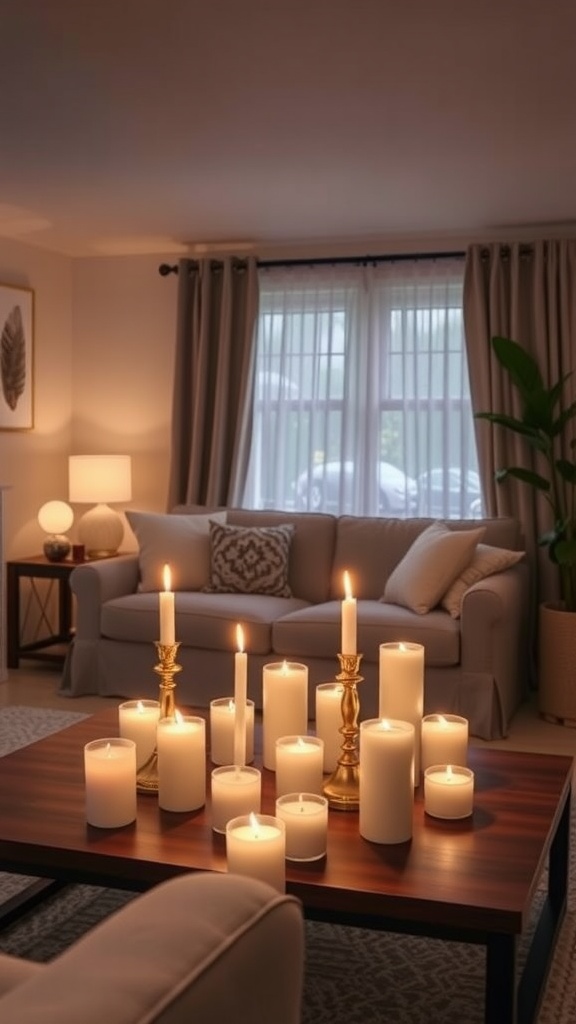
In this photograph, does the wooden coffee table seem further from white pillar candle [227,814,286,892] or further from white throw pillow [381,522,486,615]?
white throw pillow [381,522,486,615]

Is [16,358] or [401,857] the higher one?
[16,358]

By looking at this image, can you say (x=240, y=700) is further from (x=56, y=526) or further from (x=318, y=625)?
(x=56, y=526)

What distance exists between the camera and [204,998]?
0.84m

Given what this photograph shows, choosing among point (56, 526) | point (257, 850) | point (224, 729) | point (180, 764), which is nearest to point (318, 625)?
point (56, 526)

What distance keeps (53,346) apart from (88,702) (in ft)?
7.52

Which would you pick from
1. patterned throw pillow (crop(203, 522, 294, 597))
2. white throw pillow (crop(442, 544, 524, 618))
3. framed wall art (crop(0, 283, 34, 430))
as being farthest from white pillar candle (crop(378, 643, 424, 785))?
framed wall art (crop(0, 283, 34, 430))

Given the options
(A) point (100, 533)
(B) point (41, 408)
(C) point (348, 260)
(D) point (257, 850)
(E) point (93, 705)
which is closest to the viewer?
(D) point (257, 850)

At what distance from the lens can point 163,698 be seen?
7.52 feet

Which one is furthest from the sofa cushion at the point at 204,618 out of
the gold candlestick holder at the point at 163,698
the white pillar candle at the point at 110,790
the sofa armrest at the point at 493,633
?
the white pillar candle at the point at 110,790

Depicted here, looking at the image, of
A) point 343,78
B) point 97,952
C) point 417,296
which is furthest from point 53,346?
point 97,952

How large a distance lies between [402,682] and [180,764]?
→ 20.6 inches

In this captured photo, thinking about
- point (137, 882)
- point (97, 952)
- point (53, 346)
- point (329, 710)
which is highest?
point (53, 346)

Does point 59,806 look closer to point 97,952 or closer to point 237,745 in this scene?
point 237,745

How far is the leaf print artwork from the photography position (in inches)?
222
